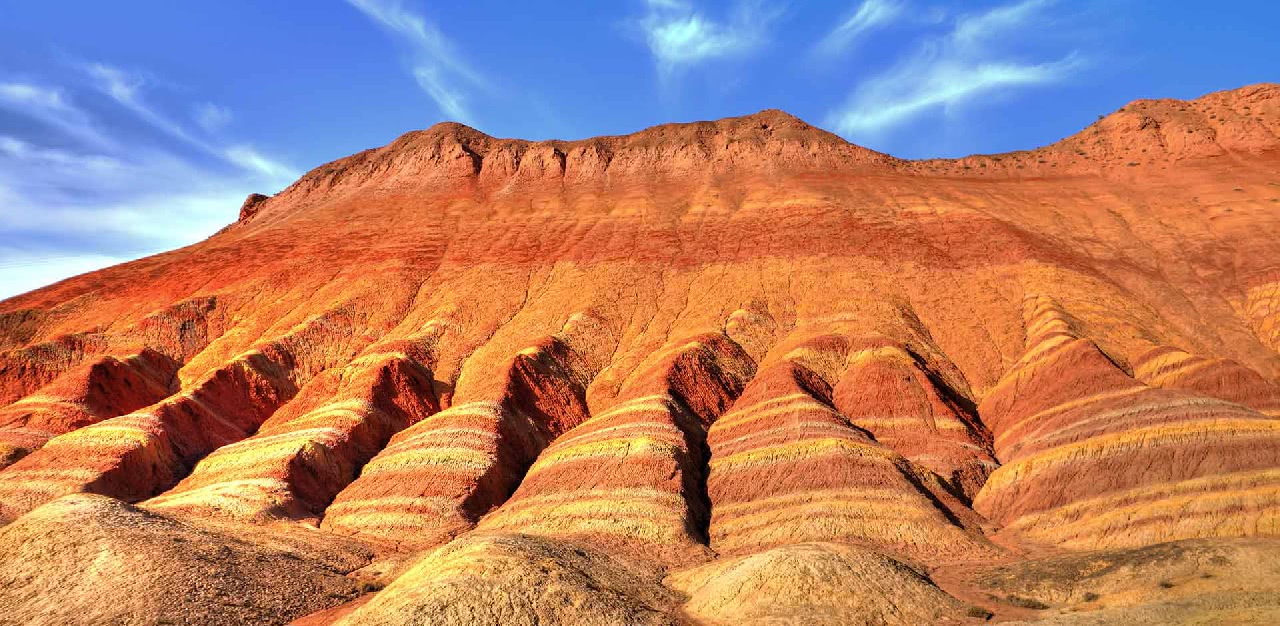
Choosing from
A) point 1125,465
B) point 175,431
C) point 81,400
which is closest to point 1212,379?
point 1125,465

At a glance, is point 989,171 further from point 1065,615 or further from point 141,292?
point 141,292

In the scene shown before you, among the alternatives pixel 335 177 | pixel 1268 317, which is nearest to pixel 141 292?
pixel 335 177

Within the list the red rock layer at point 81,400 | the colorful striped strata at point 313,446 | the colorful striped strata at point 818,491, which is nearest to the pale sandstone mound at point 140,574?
the colorful striped strata at point 313,446

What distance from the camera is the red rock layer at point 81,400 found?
4631 cm

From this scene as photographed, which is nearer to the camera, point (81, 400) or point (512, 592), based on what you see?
point (512, 592)

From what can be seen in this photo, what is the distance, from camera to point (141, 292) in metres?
67.0

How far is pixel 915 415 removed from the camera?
144 feet

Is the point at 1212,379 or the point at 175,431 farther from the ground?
the point at 1212,379

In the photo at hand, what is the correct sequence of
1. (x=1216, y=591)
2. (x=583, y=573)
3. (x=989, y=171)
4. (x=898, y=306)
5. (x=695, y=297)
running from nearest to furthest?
(x=1216, y=591)
(x=583, y=573)
(x=898, y=306)
(x=695, y=297)
(x=989, y=171)

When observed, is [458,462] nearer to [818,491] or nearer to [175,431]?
[175,431]

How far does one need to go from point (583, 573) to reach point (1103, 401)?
83.7ft

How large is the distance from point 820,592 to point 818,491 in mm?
10927

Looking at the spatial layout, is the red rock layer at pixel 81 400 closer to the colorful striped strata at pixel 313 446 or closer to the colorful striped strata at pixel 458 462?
the colorful striped strata at pixel 313 446

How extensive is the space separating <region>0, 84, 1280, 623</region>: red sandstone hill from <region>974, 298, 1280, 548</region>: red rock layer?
149 millimetres
